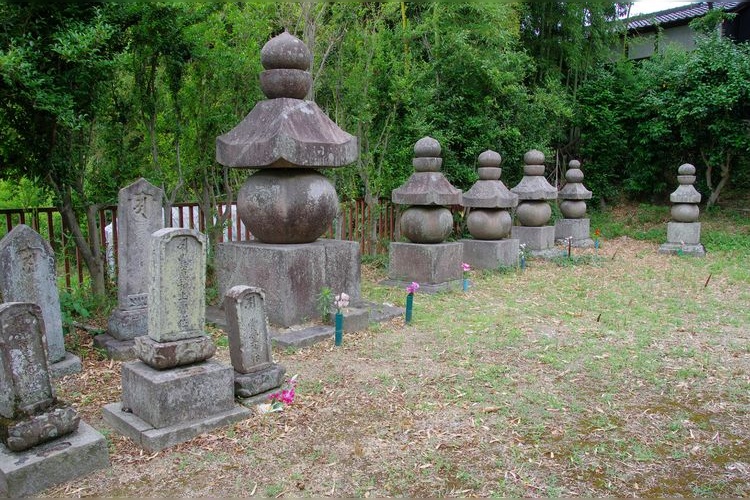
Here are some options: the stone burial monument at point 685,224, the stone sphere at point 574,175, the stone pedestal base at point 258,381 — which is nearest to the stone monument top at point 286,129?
the stone pedestal base at point 258,381

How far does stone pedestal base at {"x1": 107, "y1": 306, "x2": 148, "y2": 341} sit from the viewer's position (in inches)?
205

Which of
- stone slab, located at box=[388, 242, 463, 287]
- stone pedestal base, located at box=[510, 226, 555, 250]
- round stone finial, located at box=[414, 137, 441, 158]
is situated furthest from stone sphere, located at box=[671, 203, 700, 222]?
round stone finial, located at box=[414, 137, 441, 158]

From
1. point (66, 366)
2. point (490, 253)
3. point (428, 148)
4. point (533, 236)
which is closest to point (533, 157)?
point (533, 236)

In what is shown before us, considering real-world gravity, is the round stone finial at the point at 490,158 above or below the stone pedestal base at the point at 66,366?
above

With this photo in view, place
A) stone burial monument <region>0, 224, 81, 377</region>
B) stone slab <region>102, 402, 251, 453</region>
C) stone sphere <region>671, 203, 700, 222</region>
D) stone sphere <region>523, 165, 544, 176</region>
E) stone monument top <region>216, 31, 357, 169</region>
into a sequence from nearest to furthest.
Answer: stone slab <region>102, 402, 251, 453</region>
stone burial monument <region>0, 224, 81, 377</region>
stone monument top <region>216, 31, 357, 169</region>
stone sphere <region>523, 165, 544, 176</region>
stone sphere <region>671, 203, 700, 222</region>

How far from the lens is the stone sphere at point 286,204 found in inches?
229

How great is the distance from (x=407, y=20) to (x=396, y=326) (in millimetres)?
7243

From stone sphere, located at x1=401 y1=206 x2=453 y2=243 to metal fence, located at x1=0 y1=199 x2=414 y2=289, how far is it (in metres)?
1.36

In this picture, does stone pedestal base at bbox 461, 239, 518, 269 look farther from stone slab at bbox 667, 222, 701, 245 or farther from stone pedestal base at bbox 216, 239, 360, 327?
stone slab at bbox 667, 222, 701, 245

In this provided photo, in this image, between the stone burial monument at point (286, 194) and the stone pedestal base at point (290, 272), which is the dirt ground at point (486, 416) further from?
the stone burial monument at point (286, 194)

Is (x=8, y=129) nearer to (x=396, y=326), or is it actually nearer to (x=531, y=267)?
(x=396, y=326)

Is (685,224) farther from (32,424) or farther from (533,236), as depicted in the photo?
(32,424)

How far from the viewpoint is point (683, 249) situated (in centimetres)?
1132

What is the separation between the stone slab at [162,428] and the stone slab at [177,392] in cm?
3
